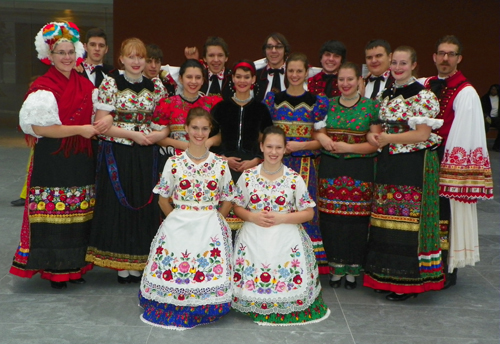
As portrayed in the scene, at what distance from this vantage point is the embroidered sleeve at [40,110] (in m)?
3.51

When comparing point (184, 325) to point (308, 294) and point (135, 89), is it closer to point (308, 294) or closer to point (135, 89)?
point (308, 294)

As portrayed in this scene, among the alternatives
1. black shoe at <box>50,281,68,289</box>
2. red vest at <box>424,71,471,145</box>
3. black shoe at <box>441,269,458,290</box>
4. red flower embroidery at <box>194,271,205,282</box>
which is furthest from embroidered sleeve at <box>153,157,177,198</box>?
black shoe at <box>441,269,458,290</box>

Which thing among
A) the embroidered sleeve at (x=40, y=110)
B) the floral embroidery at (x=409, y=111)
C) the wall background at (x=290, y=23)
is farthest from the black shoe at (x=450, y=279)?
the wall background at (x=290, y=23)

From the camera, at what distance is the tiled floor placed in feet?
10.3

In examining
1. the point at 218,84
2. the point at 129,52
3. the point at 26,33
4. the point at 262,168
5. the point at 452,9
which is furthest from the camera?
the point at 26,33

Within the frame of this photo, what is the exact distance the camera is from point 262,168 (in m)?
3.51

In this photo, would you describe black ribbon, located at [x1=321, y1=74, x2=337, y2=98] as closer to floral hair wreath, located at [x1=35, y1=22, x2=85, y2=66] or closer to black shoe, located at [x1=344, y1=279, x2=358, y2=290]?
black shoe, located at [x1=344, y1=279, x2=358, y2=290]

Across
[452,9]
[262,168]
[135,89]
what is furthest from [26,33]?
[262,168]

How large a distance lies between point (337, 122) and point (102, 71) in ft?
6.52

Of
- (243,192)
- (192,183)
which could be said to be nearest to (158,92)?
(192,183)

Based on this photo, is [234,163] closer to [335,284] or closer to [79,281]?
[335,284]

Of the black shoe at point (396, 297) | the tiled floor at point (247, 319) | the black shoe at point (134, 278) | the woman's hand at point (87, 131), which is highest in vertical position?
the woman's hand at point (87, 131)

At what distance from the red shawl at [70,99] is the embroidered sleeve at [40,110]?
54 mm

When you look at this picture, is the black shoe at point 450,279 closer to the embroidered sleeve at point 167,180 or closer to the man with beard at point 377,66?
the man with beard at point 377,66
